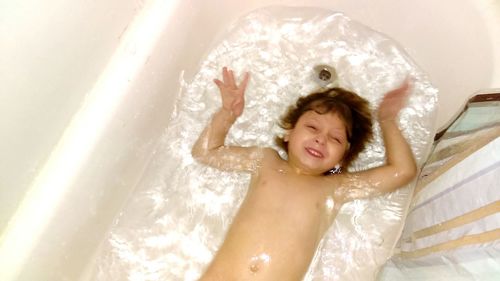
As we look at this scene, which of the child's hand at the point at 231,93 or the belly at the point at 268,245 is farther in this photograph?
the child's hand at the point at 231,93

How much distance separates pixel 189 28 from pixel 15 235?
2.06ft

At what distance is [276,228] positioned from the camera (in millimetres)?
1223

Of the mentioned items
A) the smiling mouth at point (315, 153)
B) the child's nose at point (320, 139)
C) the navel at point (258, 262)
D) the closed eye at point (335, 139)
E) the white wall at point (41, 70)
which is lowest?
the navel at point (258, 262)

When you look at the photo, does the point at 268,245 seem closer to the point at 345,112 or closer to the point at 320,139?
the point at 320,139

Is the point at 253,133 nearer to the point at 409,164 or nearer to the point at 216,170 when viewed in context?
the point at 216,170

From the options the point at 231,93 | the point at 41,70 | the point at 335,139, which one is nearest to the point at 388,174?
the point at 335,139

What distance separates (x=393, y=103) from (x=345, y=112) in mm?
193

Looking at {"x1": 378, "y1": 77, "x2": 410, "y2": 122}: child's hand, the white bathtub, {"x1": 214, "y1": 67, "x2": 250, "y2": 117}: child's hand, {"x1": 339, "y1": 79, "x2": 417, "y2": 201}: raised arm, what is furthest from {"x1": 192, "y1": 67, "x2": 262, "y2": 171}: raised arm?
{"x1": 378, "y1": 77, "x2": 410, "y2": 122}: child's hand

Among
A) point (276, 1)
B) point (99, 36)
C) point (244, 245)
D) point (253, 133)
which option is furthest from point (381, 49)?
point (99, 36)

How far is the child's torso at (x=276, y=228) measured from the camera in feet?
3.89

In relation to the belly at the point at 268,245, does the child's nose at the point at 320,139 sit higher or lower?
higher

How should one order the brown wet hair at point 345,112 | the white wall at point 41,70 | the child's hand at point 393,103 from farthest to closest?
the child's hand at point 393,103
the brown wet hair at point 345,112
the white wall at point 41,70

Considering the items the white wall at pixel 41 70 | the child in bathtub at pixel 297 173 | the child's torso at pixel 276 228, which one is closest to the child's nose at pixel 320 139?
the child in bathtub at pixel 297 173

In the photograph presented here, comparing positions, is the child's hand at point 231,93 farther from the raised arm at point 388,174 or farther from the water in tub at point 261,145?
the raised arm at point 388,174
